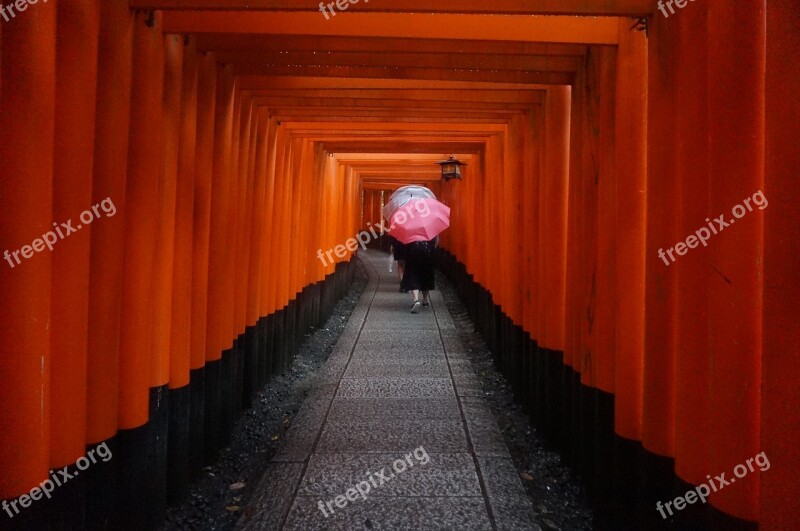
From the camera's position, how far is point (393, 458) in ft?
14.4

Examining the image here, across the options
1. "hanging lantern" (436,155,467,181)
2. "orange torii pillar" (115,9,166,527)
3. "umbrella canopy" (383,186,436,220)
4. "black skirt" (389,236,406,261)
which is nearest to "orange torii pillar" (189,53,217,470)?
"orange torii pillar" (115,9,166,527)

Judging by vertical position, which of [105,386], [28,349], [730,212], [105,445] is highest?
[730,212]

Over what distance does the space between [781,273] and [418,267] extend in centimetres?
1022

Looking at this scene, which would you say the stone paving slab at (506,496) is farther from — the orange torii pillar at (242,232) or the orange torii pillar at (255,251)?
the orange torii pillar at (255,251)

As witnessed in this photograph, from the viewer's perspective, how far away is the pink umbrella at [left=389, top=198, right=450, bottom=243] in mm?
10898

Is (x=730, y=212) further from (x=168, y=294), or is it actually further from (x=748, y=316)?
(x=168, y=294)

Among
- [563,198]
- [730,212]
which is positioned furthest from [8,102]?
[563,198]

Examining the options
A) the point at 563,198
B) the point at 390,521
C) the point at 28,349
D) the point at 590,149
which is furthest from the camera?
the point at 563,198

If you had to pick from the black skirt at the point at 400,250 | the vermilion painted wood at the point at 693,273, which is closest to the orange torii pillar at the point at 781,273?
the vermilion painted wood at the point at 693,273

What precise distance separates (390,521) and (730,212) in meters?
2.53

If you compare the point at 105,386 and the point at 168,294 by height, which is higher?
the point at 168,294

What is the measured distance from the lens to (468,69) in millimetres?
4230

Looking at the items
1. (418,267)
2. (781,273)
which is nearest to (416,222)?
(418,267)

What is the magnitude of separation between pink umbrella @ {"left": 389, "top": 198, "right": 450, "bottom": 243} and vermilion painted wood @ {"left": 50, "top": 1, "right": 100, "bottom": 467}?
334 inches
